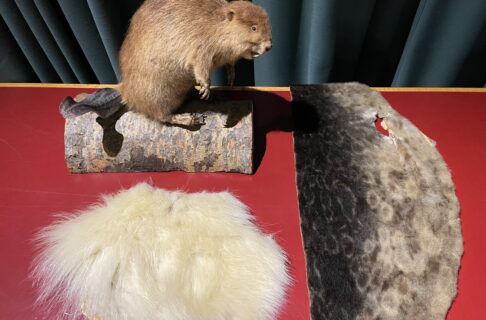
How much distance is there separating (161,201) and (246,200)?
0.24 m

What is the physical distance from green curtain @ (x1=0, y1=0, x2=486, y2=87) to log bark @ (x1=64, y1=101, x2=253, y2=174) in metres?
0.49

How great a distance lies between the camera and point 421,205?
102 centimetres

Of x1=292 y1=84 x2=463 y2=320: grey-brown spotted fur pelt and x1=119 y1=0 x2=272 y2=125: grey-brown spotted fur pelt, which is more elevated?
x1=119 y1=0 x2=272 y2=125: grey-brown spotted fur pelt

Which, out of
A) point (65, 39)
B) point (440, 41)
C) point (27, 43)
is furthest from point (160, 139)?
point (440, 41)

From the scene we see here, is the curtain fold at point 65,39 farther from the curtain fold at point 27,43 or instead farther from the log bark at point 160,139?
the log bark at point 160,139

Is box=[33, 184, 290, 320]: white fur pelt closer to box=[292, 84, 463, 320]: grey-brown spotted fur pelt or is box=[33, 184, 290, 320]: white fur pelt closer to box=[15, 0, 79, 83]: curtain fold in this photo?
box=[292, 84, 463, 320]: grey-brown spotted fur pelt

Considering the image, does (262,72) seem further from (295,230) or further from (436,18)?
(295,230)

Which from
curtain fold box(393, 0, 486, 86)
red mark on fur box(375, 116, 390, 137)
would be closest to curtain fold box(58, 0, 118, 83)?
red mark on fur box(375, 116, 390, 137)

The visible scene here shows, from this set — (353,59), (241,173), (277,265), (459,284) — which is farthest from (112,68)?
(459,284)

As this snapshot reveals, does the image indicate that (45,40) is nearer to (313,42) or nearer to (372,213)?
(313,42)

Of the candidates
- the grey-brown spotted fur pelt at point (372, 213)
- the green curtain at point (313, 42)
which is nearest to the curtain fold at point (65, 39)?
the green curtain at point (313, 42)

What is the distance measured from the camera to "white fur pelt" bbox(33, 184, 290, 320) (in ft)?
2.71

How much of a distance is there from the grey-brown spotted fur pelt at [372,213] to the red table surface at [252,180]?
47 millimetres

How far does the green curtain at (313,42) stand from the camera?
52.7 inches
